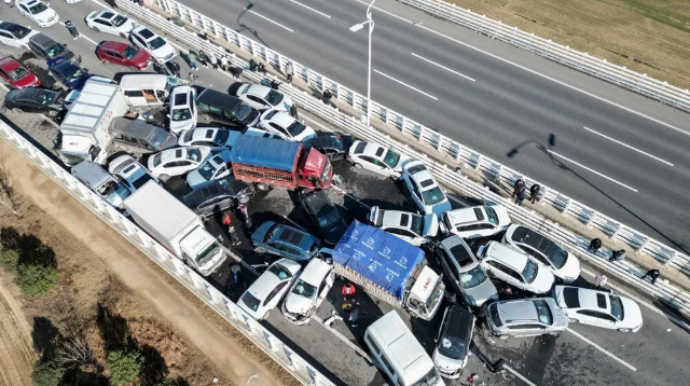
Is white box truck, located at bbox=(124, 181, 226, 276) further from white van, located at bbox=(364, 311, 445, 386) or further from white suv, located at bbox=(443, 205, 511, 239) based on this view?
white suv, located at bbox=(443, 205, 511, 239)

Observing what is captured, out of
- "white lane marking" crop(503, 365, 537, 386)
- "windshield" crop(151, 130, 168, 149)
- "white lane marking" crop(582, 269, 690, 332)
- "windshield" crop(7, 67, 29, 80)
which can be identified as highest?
"white lane marking" crop(582, 269, 690, 332)

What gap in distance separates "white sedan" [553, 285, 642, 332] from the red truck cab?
14532 millimetres

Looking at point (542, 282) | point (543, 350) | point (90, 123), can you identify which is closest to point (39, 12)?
point (90, 123)

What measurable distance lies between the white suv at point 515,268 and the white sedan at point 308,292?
27.7ft

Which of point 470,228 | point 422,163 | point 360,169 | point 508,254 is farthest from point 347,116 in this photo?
point 508,254

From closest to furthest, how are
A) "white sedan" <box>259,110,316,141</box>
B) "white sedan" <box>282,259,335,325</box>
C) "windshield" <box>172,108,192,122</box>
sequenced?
"white sedan" <box>282,259,335,325</box>, "white sedan" <box>259,110,316,141</box>, "windshield" <box>172,108,192,122</box>

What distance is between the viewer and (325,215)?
2758 centimetres

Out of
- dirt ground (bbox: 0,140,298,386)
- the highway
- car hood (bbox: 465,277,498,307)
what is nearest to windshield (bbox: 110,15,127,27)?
the highway

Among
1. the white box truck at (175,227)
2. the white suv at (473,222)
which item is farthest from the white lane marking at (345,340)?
the white suv at (473,222)

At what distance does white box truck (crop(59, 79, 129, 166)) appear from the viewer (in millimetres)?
30266

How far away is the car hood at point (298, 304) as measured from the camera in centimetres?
2406

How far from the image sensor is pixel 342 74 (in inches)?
1468

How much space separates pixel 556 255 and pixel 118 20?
36901 millimetres

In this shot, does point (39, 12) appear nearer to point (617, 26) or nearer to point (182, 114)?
point (182, 114)
